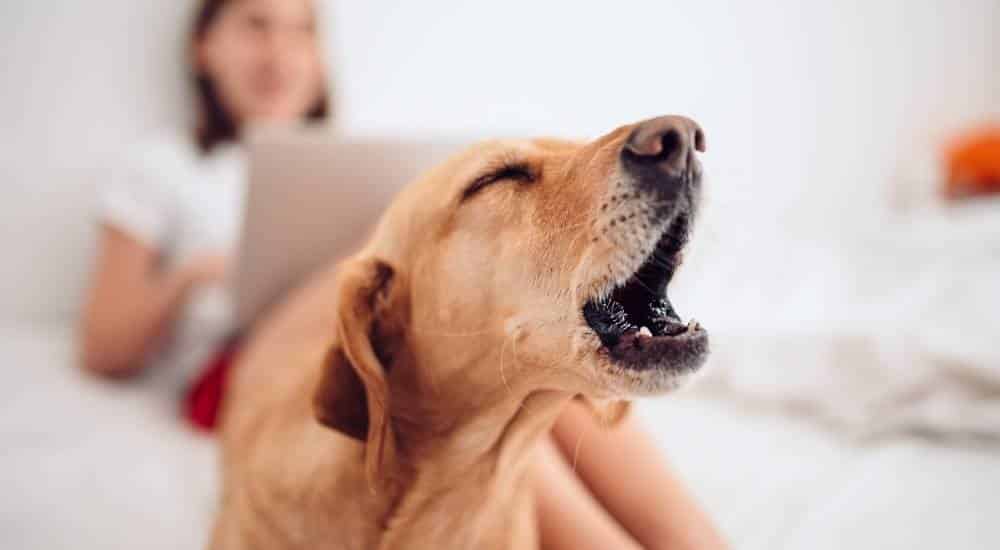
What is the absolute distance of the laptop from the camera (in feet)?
3.65

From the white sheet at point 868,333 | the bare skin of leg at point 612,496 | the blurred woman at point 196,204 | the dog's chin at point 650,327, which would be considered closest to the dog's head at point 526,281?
the dog's chin at point 650,327

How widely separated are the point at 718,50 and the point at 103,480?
53.7 inches

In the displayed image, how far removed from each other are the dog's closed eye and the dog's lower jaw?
0.68ft

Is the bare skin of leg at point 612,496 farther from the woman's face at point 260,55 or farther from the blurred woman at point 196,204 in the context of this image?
the woman's face at point 260,55

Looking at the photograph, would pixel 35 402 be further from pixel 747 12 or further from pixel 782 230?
pixel 782 230

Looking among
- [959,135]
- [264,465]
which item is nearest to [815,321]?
[264,465]

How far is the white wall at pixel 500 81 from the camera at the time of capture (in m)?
1.25

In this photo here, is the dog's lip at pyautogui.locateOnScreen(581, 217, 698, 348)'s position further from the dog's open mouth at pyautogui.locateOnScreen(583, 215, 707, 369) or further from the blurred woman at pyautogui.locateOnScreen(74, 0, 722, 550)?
the blurred woman at pyautogui.locateOnScreen(74, 0, 722, 550)

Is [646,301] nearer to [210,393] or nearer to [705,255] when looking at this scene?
[705,255]

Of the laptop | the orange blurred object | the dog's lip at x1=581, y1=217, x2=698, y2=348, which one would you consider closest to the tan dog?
the dog's lip at x1=581, y1=217, x2=698, y2=348

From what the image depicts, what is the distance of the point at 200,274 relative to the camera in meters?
1.59

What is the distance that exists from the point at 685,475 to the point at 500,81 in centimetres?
138

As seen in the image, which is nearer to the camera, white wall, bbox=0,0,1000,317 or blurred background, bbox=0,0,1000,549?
blurred background, bbox=0,0,1000,549

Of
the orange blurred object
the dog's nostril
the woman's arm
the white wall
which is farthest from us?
the orange blurred object
